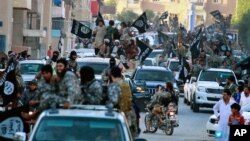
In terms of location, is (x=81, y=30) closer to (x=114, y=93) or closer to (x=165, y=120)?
(x=165, y=120)

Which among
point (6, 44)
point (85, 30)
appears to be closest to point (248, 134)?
point (85, 30)

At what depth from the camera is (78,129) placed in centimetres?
1534

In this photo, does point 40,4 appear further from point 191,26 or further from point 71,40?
point 191,26

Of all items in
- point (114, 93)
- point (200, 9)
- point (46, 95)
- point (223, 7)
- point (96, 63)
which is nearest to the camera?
point (46, 95)

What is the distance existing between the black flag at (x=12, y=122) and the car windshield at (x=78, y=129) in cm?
352

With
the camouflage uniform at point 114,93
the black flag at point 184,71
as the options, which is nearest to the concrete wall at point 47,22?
the black flag at point 184,71

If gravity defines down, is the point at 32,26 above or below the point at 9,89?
below

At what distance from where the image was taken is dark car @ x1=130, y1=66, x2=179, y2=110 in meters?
39.9

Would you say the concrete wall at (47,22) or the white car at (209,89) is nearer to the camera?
the white car at (209,89)

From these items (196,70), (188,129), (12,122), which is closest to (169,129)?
(188,129)

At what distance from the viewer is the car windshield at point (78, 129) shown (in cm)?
1523

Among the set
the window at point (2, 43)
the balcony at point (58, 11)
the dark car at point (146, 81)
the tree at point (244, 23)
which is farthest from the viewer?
the tree at point (244, 23)

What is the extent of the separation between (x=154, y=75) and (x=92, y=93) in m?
23.9

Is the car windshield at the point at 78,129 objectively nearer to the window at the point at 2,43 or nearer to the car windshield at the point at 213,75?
the car windshield at the point at 213,75
